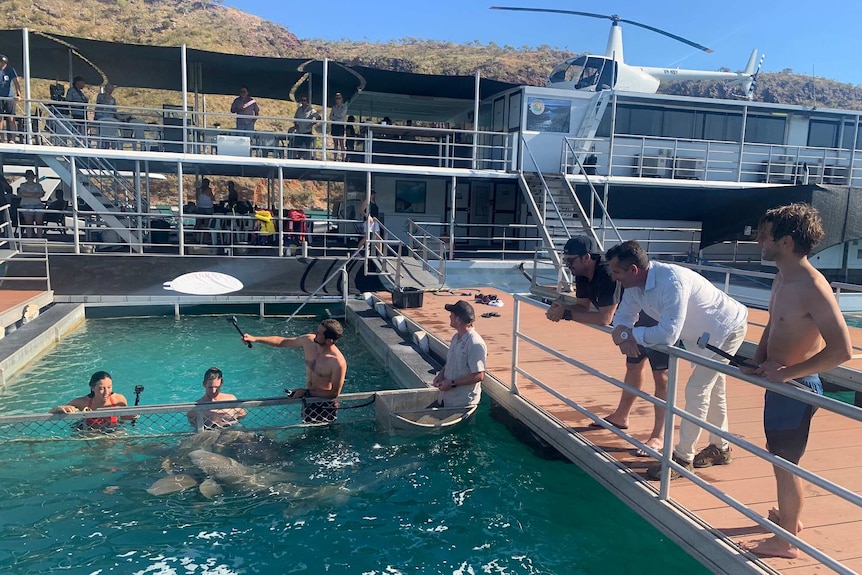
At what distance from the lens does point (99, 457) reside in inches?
219

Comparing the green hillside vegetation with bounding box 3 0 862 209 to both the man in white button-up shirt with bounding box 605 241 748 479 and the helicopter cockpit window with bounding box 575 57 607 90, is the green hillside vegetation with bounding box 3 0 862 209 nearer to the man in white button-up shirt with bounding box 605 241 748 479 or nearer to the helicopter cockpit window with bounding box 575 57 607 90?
the helicopter cockpit window with bounding box 575 57 607 90

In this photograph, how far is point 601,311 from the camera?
5113 millimetres

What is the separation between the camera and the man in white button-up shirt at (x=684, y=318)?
13.0 feet

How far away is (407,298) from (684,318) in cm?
799

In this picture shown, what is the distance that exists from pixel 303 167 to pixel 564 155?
7036mm

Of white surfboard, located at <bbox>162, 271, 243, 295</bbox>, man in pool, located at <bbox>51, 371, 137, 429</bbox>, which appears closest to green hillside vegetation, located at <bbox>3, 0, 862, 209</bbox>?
white surfboard, located at <bbox>162, 271, 243, 295</bbox>

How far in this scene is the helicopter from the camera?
18734mm

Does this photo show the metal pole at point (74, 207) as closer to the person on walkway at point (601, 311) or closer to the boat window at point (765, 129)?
the person on walkway at point (601, 311)

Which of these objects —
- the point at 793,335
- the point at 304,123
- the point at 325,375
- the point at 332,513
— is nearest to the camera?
the point at 793,335

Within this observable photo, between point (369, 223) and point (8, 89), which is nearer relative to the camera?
point (8, 89)

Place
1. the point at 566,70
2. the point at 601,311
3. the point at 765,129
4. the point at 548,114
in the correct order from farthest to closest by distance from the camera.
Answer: the point at 566,70 → the point at 765,129 → the point at 548,114 → the point at 601,311

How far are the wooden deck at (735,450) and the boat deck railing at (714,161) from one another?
8270mm

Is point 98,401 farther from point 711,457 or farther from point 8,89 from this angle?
point 8,89

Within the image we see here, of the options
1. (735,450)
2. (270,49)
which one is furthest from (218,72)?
(270,49)
